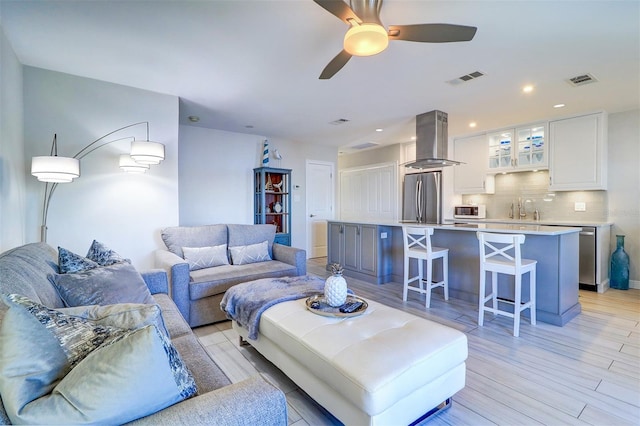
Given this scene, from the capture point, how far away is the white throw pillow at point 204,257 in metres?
3.30

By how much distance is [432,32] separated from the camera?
189 cm

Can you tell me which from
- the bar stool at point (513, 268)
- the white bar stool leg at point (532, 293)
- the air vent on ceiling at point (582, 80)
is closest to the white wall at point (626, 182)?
the air vent on ceiling at point (582, 80)

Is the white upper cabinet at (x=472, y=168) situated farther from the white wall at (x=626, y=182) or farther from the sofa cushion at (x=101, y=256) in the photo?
the sofa cushion at (x=101, y=256)

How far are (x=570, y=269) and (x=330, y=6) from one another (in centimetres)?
341

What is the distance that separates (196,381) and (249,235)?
2784 mm

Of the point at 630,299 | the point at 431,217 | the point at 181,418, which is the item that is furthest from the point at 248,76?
the point at 630,299

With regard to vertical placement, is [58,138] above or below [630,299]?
above

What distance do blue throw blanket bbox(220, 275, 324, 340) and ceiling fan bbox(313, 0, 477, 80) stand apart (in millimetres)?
1762

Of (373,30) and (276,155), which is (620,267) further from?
(276,155)

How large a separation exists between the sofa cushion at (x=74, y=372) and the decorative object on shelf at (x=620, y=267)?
5.74m

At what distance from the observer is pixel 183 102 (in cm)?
384

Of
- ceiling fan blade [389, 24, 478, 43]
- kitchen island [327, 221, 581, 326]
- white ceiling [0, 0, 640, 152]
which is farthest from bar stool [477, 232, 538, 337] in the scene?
ceiling fan blade [389, 24, 478, 43]

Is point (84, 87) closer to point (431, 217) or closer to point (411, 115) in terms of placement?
point (411, 115)

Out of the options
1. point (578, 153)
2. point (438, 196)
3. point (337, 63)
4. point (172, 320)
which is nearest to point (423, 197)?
point (438, 196)
